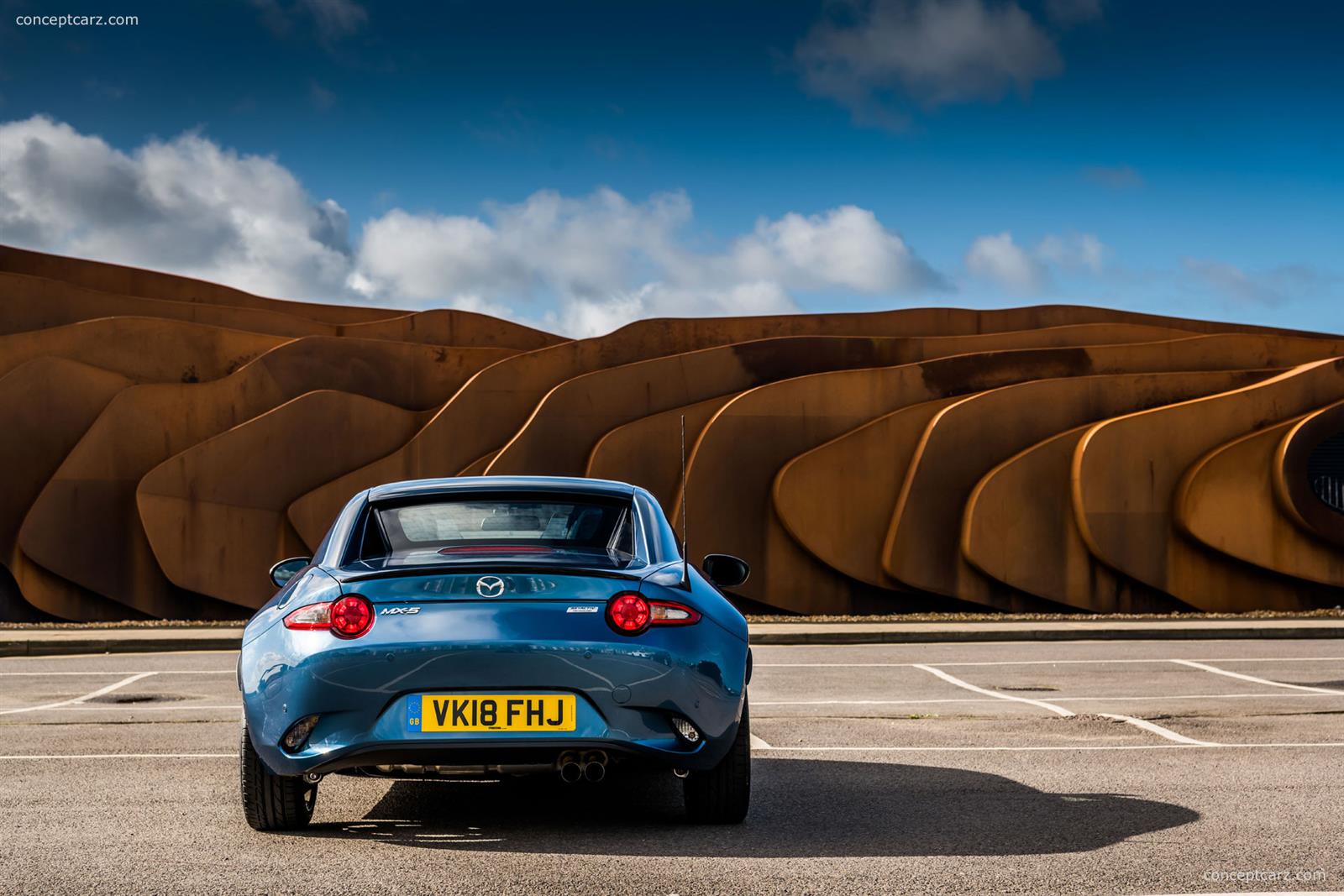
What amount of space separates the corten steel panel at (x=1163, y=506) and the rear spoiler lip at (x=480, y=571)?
1846cm

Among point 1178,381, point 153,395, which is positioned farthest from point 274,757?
point 1178,381

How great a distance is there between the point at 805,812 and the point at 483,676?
5.68ft

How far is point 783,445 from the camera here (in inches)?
911

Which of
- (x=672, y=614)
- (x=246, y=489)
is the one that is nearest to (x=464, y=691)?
(x=672, y=614)

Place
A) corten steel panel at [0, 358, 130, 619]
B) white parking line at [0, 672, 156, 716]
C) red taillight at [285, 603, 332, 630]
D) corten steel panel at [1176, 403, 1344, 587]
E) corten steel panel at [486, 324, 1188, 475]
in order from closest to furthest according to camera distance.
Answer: red taillight at [285, 603, 332, 630] → white parking line at [0, 672, 156, 716] → corten steel panel at [1176, 403, 1344, 587] → corten steel panel at [0, 358, 130, 619] → corten steel panel at [486, 324, 1188, 475]

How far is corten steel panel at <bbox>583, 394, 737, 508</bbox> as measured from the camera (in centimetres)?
2284

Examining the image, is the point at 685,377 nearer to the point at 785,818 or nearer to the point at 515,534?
the point at 515,534

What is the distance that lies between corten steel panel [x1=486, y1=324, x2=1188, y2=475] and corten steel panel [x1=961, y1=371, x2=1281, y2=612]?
3310 millimetres

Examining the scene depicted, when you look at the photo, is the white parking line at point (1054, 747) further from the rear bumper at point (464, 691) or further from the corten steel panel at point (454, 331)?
the corten steel panel at point (454, 331)

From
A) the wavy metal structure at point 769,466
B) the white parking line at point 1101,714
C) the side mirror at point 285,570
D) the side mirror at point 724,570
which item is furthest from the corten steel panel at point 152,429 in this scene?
the side mirror at point 724,570

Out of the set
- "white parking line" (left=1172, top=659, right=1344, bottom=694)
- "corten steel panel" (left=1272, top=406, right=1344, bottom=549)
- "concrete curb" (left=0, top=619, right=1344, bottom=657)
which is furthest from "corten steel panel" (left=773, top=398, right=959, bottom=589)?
"white parking line" (left=1172, top=659, right=1344, bottom=694)

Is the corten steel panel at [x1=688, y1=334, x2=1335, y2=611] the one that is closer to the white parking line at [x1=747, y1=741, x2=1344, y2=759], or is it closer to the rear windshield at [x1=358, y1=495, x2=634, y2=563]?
the white parking line at [x1=747, y1=741, x2=1344, y2=759]

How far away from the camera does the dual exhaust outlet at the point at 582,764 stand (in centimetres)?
507

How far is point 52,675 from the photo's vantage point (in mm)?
13797
